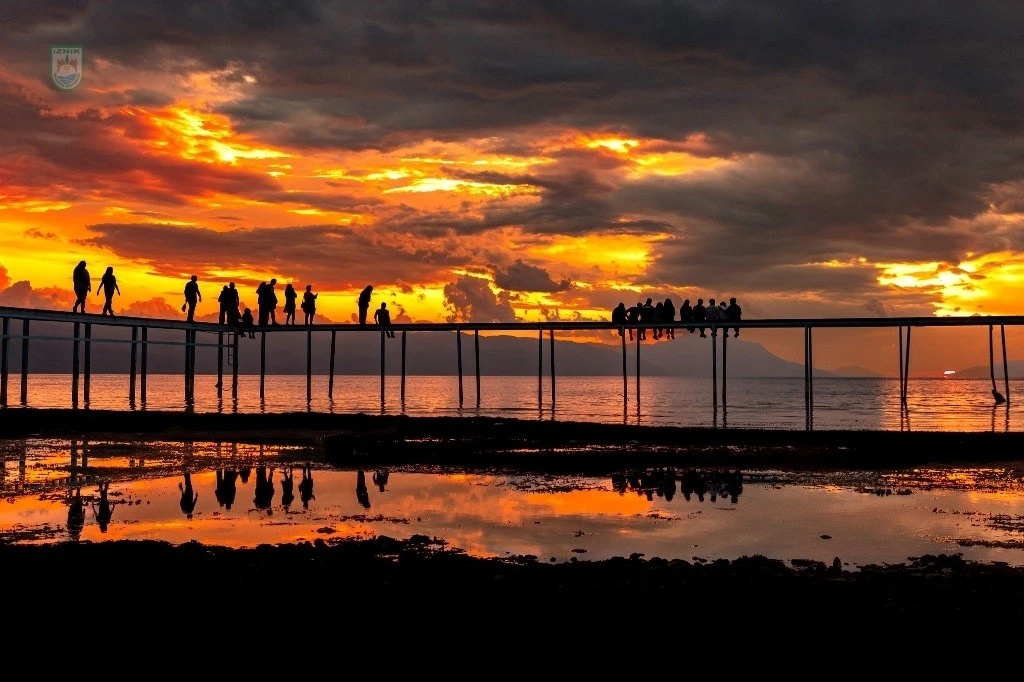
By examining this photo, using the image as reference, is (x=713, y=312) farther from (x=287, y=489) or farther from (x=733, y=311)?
(x=287, y=489)

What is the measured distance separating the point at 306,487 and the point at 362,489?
3.04 feet

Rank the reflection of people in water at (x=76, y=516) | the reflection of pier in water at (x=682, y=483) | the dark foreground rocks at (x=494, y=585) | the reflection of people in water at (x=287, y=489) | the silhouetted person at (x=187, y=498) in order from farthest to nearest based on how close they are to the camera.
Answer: the reflection of pier in water at (x=682, y=483)
the reflection of people in water at (x=287, y=489)
the silhouetted person at (x=187, y=498)
the reflection of people in water at (x=76, y=516)
the dark foreground rocks at (x=494, y=585)

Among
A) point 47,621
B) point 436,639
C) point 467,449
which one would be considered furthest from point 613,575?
point 467,449

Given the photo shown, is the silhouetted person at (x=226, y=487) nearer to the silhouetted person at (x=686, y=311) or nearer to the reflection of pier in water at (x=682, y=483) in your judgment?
the reflection of pier in water at (x=682, y=483)

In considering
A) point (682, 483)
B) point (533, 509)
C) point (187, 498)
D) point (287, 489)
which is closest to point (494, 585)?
point (533, 509)

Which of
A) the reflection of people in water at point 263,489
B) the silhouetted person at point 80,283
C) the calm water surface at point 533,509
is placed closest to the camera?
the calm water surface at point 533,509

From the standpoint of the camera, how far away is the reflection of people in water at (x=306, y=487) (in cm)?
1494

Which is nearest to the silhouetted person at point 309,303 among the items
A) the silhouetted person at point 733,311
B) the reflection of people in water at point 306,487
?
the silhouetted person at point 733,311

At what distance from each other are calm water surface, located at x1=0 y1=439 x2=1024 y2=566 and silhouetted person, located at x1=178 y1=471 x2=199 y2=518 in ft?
0.14

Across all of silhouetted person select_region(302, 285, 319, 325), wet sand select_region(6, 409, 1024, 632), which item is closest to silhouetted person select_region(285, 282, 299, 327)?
silhouetted person select_region(302, 285, 319, 325)

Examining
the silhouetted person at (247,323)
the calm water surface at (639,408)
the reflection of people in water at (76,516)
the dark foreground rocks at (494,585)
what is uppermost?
the silhouetted person at (247,323)

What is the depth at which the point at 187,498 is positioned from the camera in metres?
14.8

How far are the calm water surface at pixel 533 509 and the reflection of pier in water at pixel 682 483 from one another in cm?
4

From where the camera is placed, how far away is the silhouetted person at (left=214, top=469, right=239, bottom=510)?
14648 millimetres
